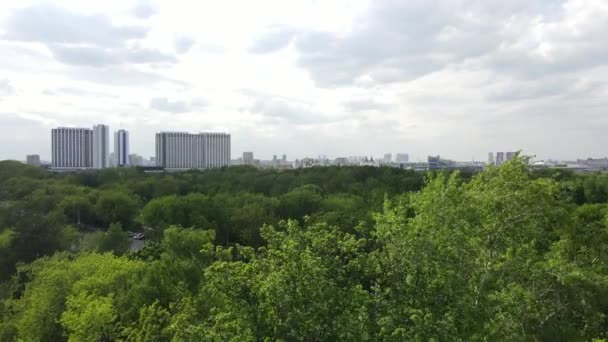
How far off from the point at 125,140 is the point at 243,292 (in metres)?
179

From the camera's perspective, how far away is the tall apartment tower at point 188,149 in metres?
142

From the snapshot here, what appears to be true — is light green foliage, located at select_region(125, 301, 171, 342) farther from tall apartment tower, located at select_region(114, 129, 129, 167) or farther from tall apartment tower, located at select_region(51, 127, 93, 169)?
tall apartment tower, located at select_region(114, 129, 129, 167)

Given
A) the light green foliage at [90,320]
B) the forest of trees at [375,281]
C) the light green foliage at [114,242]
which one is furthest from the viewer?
the light green foliage at [114,242]

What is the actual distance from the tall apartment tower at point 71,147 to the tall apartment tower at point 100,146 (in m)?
2.27

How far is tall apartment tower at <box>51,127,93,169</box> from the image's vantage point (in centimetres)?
13712

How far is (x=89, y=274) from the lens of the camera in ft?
66.0

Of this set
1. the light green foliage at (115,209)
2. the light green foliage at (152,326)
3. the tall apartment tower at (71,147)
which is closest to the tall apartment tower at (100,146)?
the tall apartment tower at (71,147)

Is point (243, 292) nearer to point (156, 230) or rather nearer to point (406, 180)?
point (156, 230)

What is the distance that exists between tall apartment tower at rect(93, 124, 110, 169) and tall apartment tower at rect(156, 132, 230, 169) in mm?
17914

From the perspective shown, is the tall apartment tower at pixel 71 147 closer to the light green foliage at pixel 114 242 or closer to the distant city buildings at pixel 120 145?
the distant city buildings at pixel 120 145

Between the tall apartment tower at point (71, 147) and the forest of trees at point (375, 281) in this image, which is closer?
the forest of trees at point (375, 281)

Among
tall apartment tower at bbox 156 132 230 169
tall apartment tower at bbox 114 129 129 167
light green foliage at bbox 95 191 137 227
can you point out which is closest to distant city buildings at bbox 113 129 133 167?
tall apartment tower at bbox 114 129 129 167

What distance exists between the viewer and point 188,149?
146 m

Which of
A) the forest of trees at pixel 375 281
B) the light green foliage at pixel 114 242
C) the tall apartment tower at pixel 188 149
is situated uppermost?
the tall apartment tower at pixel 188 149
